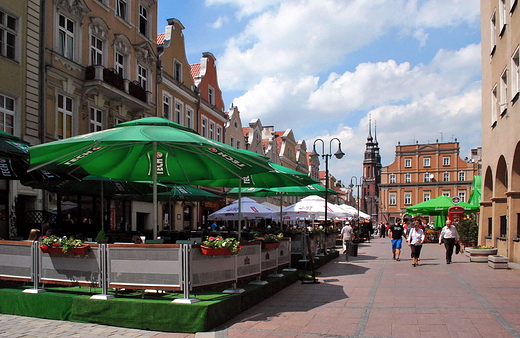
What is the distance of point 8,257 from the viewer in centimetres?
888

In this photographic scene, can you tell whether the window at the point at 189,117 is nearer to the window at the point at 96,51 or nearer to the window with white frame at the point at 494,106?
the window at the point at 96,51

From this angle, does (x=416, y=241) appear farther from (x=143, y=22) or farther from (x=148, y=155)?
(x=143, y=22)

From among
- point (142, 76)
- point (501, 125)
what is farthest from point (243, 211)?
point (501, 125)

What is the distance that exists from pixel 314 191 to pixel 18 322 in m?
12.1

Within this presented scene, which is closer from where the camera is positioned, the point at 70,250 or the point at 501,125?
the point at 70,250

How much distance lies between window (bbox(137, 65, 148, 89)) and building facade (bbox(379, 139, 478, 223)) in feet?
244

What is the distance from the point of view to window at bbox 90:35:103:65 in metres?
23.4

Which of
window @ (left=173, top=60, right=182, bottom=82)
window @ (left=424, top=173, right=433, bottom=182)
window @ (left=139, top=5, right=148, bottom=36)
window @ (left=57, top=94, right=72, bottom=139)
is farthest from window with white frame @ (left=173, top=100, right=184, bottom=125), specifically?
window @ (left=424, top=173, right=433, bottom=182)

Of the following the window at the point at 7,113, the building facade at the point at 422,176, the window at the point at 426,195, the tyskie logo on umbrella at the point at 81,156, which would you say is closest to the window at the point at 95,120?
the window at the point at 7,113

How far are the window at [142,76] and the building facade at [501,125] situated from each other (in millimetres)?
16952

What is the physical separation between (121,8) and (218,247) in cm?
2154

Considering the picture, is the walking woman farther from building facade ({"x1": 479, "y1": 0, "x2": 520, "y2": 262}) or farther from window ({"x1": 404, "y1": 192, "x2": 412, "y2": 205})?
window ({"x1": 404, "y1": 192, "x2": 412, "y2": 205})

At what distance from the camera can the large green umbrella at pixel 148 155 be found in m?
8.22

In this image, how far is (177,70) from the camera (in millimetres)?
33531
